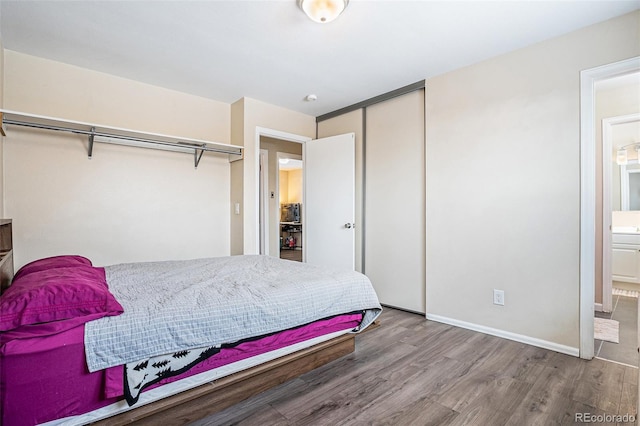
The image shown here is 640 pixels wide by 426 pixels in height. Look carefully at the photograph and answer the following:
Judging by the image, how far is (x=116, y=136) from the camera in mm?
2887

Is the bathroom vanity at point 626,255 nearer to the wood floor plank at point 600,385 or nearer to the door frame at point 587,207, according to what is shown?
the door frame at point 587,207

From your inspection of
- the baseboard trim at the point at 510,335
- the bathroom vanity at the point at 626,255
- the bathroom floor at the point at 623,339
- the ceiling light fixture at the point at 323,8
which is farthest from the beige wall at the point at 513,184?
the bathroom vanity at the point at 626,255

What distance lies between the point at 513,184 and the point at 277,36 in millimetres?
2301

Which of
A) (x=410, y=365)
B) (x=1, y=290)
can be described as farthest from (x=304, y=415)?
(x=1, y=290)

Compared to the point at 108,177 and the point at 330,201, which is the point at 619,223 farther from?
the point at 108,177

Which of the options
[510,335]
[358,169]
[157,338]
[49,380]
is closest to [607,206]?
[510,335]

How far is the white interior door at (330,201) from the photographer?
3883 millimetres

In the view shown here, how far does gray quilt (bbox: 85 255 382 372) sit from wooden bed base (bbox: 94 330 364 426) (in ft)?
0.77

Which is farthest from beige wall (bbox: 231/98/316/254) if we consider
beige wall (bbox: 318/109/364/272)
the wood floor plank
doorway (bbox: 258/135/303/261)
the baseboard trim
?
the wood floor plank

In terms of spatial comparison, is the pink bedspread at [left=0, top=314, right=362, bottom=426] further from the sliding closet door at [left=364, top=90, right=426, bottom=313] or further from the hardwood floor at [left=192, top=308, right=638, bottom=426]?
the sliding closet door at [left=364, top=90, right=426, bottom=313]

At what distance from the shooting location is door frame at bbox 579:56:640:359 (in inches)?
90.0

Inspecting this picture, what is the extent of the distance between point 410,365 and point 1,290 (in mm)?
2515

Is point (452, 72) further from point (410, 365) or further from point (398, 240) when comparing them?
point (410, 365)

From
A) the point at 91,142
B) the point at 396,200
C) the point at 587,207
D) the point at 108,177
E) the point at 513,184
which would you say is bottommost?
the point at 587,207
